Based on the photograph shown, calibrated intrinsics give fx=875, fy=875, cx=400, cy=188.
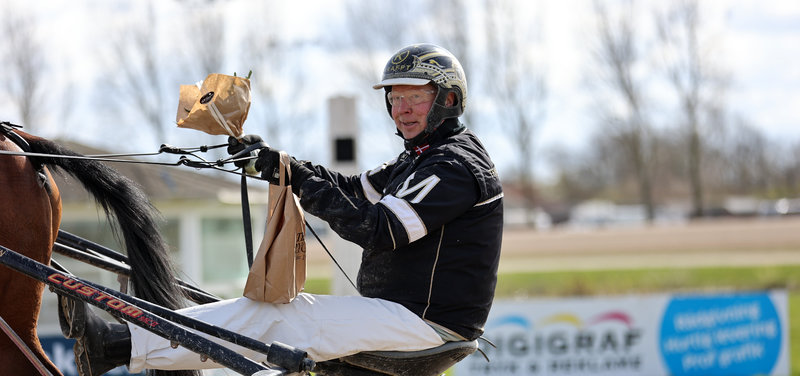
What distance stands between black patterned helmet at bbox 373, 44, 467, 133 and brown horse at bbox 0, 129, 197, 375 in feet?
3.53

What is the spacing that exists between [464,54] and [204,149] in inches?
959

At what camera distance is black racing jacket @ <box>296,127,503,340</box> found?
10.0ft

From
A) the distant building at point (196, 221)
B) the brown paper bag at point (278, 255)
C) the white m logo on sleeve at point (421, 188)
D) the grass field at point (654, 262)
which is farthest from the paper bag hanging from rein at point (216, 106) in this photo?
the grass field at point (654, 262)

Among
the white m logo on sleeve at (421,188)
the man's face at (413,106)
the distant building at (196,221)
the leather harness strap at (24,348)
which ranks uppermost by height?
the man's face at (413,106)

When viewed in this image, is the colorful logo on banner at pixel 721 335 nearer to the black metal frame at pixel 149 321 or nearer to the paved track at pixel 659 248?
the black metal frame at pixel 149 321

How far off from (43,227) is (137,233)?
17.1 inches

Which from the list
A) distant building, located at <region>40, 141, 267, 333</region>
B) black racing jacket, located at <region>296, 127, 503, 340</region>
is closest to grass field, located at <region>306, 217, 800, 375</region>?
distant building, located at <region>40, 141, 267, 333</region>

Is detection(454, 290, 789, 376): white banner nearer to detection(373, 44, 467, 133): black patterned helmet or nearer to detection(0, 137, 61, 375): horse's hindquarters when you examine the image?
detection(373, 44, 467, 133): black patterned helmet

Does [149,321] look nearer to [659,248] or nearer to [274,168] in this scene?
[274,168]

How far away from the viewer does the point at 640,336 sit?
898 centimetres

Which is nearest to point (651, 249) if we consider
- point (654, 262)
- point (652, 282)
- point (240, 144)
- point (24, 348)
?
point (654, 262)

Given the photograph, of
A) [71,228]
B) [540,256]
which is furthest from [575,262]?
[71,228]

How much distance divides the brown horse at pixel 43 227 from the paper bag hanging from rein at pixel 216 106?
1.38ft

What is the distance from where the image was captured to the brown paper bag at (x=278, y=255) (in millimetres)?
2996
